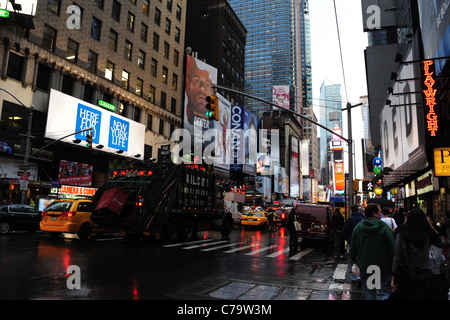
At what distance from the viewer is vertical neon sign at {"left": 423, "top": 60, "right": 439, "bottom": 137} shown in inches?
666

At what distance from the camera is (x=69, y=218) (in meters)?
14.1

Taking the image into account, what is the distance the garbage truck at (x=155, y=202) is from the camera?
12812 mm

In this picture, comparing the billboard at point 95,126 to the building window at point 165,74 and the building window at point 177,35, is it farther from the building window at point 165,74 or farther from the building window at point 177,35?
the building window at point 177,35

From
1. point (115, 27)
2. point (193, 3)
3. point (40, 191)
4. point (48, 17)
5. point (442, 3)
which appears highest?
point (193, 3)

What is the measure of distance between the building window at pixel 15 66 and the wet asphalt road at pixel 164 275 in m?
16.7

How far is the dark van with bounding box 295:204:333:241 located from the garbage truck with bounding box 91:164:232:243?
5276 millimetres

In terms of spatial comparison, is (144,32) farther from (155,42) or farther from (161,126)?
(161,126)

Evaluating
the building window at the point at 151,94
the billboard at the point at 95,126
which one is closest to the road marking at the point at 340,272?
the billboard at the point at 95,126

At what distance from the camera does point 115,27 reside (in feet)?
112

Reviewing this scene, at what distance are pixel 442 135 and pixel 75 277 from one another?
18.2 meters

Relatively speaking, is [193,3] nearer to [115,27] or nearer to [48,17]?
[115,27]

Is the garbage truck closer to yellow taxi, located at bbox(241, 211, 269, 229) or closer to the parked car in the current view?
the parked car

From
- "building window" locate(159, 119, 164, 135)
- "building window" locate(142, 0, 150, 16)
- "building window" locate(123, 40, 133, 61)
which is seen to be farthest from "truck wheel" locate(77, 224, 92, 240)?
"building window" locate(142, 0, 150, 16)
